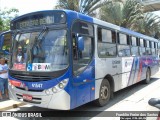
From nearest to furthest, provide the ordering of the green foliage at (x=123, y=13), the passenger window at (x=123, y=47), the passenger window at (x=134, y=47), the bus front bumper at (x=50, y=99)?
the bus front bumper at (x=50, y=99) < the passenger window at (x=123, y=47) < the passenger window at (x=134, y=47) < the green foliage at (x=123, y=13)

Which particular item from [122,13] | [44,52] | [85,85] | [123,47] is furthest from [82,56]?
[122,13]

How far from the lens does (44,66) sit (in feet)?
20.2

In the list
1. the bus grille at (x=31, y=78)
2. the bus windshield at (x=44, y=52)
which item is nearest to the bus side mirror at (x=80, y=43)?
the bus windshield at (x=44, y=52)

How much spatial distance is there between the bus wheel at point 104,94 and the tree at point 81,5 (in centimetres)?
996

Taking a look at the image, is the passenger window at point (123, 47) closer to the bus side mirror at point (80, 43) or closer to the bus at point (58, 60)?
the bus at point (58, 60)

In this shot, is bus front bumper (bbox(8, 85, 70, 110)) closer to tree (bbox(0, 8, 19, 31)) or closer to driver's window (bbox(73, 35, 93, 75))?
driver's window (bbox(73, 35, 93, 75))

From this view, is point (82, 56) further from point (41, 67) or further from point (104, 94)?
point (104, 94)

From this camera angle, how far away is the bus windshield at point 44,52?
20.1 feet

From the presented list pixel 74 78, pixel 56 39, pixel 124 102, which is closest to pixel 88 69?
pixel 74 78

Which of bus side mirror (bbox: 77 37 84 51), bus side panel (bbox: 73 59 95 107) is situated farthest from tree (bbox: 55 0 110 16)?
bus side mirror (bbox: 77 37 84 51)

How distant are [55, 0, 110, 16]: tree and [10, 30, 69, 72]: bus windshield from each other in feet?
35.5

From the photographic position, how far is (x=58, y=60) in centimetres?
611

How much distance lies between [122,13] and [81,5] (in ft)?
17.3

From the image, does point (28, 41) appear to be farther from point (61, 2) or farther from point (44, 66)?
point (61, 2)
